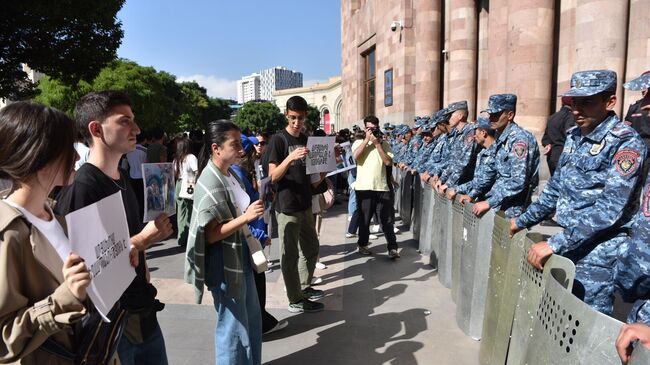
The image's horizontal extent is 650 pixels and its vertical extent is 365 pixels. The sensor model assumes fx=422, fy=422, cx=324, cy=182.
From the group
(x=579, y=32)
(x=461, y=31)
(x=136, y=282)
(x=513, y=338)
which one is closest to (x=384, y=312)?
(x=513, y=338)

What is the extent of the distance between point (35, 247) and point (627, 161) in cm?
298

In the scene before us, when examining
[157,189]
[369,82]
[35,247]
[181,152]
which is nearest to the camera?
[35,247]

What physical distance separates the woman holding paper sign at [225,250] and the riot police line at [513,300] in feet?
5.63

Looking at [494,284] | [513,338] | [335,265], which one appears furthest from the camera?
[335,265]

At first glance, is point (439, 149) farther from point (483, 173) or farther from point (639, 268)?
point (639, 268)

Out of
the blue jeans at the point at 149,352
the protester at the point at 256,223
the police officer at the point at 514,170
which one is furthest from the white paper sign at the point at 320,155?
the blue jeans at the point at 149,352

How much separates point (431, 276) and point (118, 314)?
4.64m

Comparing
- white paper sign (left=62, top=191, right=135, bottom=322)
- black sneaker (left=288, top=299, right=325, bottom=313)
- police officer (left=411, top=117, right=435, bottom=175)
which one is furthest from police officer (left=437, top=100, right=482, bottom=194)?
white paper sign (left=62, top=191, right=135, bottom=322)

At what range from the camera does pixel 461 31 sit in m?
13.3

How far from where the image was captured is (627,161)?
250 centimetres

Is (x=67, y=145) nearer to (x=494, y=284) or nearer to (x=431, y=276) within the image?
(x=494, y=284)

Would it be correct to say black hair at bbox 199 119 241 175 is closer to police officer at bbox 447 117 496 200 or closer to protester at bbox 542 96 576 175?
police officer at bbox 447 117 496 200

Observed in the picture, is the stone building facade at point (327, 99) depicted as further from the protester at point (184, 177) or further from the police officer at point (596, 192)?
the police officer at point (596, 192)

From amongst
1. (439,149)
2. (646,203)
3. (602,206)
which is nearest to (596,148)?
(602,206)
